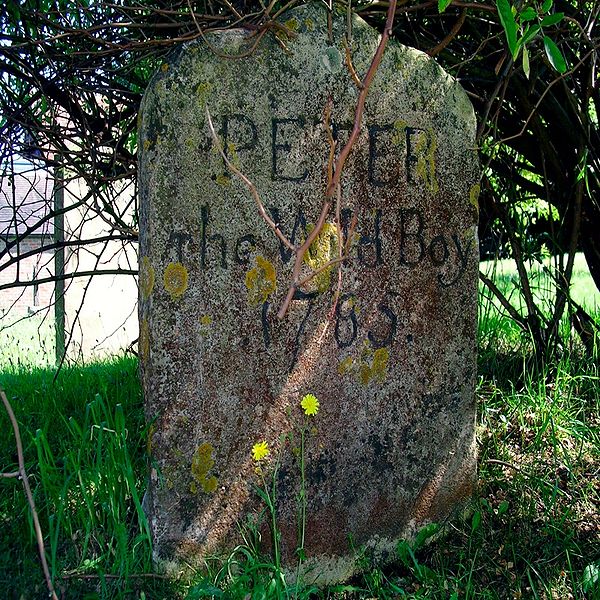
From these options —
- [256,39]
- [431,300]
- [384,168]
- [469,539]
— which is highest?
[256,39]

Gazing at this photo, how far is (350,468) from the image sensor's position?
227cm

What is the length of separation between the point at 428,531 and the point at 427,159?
1.15 m

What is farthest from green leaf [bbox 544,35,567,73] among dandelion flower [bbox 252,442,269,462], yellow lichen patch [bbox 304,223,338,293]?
dandelion flower [bbox 252,442,269,462]

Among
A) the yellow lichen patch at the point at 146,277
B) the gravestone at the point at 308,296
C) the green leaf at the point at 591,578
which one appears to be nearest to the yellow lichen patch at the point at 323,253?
the gravestone at the point at 308,296

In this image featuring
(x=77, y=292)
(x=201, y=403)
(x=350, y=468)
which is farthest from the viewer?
(x=77, y=292)

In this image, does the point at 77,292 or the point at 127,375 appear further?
the point at 77,292

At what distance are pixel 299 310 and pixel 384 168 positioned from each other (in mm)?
512

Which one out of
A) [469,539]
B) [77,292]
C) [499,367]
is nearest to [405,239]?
[469,539]

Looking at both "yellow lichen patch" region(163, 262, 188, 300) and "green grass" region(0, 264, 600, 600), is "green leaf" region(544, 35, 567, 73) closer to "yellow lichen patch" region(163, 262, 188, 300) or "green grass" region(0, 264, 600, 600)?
"yellow lichen patch" region(163, 262, 188, 300)

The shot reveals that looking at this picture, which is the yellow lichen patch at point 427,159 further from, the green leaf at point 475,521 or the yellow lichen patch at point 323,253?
the green leaf at point 475,521

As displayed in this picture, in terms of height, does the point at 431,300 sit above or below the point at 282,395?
above

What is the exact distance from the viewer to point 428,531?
2340 millimetres

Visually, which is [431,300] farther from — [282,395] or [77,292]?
[77,292]

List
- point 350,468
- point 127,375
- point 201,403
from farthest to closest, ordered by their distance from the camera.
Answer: point 127,375
point 350,468
point 201,403
